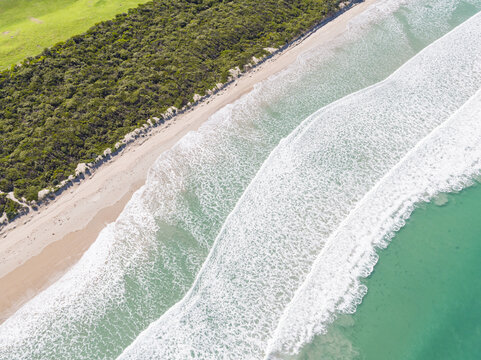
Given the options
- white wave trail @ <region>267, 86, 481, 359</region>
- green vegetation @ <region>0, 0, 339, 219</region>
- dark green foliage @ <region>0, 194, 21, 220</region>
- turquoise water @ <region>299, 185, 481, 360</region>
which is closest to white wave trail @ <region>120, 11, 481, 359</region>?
white wave trail @ <region>267, 86, 481, 359</region>

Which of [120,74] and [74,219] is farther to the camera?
[120,74]

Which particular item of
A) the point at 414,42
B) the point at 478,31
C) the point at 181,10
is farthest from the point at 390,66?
the point at 181,10

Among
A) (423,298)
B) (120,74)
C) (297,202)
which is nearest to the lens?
(423,298)

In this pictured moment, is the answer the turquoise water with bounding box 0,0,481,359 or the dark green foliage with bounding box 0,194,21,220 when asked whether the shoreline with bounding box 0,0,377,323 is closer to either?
→ the dark green foliage with bounding box 0,194,21,220

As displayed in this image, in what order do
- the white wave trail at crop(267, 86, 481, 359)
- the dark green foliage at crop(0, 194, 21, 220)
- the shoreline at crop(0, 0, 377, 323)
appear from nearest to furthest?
1. the white wave trail at crop(267, 86, 481, 359)
2. the shoreline at crop(0, 0, 377, 323)
3. the dark green foliage at crop(0, 194, 21, 220)

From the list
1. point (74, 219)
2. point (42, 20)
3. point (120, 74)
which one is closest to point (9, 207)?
point (74, 219)

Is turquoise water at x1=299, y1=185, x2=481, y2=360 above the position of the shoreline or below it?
below

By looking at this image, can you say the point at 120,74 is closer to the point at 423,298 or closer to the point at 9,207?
the point at 9,207
